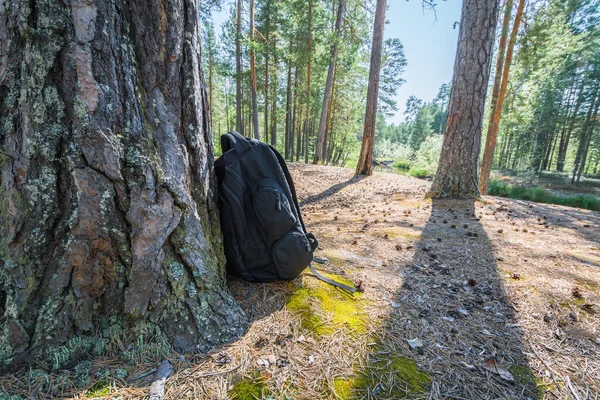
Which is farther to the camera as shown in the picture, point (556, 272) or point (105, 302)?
point (556, 272)

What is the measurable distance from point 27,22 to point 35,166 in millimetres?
457

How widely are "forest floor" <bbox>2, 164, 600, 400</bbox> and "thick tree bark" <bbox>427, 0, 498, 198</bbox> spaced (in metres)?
1.89

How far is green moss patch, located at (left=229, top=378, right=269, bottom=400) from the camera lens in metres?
0.88

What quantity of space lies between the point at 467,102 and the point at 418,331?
3.99m

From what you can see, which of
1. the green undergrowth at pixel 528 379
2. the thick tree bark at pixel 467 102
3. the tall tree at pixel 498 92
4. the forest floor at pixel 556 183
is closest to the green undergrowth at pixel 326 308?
the green undergrowth at pixel 528 379

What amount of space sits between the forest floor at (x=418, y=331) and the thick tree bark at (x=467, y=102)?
189cm

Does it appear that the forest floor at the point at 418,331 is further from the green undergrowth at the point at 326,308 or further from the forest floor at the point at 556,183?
the forest floor at the point at 556,183

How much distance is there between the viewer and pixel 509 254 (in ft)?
6.97

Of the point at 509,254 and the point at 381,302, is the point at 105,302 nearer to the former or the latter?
the point at 381,302

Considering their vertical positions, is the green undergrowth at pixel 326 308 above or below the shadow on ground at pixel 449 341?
above

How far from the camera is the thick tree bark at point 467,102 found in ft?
12.5

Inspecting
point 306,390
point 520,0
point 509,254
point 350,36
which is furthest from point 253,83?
point 306,390

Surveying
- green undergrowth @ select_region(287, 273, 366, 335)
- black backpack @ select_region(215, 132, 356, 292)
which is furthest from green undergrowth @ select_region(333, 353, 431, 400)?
black backpack @ select_region(215, 132, 356, 292)

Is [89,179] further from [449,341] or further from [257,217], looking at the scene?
[449,341]
